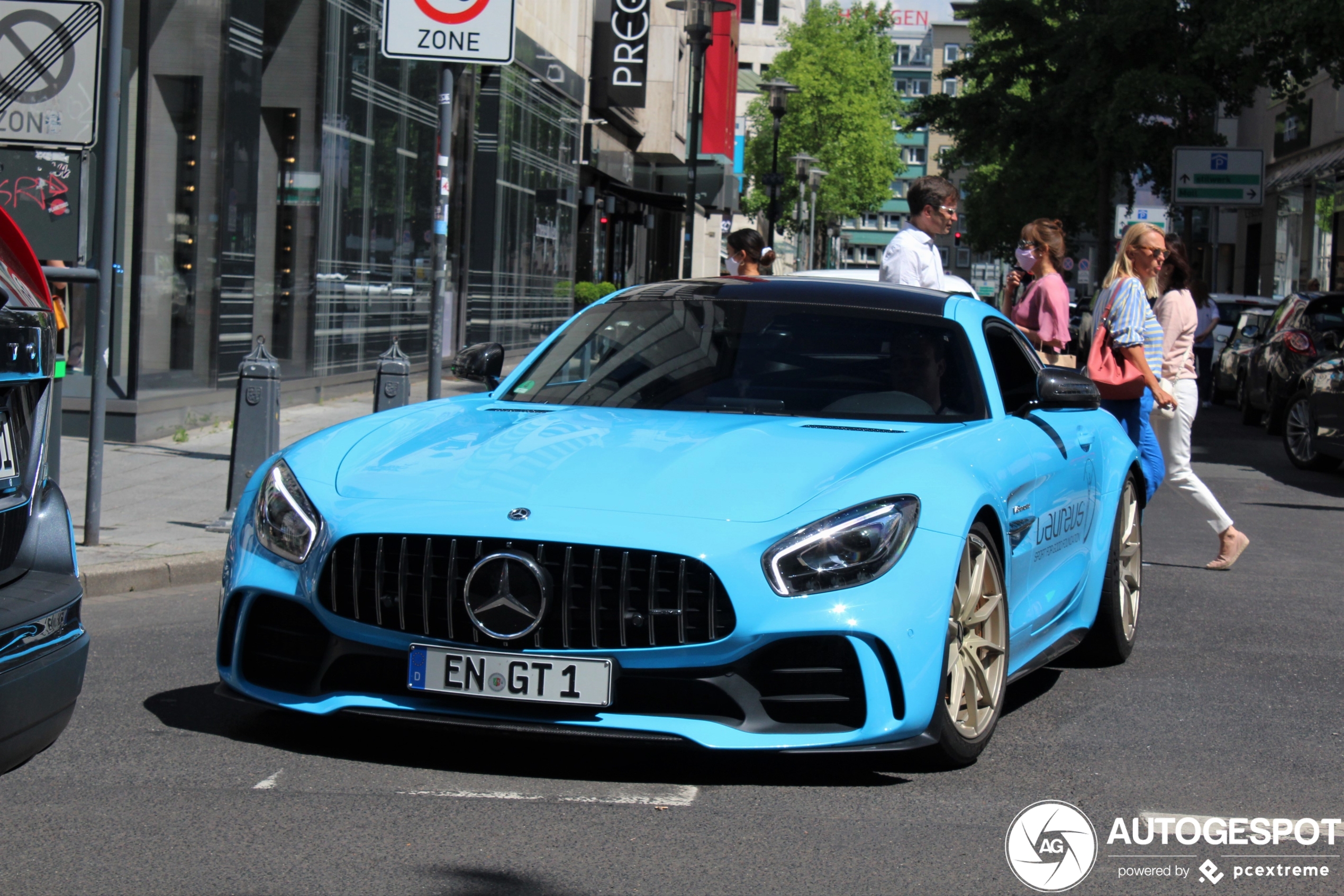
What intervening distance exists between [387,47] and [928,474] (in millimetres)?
5377

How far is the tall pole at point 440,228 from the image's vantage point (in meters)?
9.28

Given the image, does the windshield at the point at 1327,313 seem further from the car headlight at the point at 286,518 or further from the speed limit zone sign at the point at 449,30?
the car headlight at the point at 286,518

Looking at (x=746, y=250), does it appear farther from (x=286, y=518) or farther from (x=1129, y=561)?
(x=286, y=518)

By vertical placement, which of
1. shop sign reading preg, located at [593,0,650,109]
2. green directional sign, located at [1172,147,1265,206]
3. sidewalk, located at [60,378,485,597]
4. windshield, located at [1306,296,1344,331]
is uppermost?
shop sign reading preg, located at [593,0,650,109]

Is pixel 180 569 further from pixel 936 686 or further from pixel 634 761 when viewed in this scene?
pixel 936 686

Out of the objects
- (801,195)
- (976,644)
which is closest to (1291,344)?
(976,644)

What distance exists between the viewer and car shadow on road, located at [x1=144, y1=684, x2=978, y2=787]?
443 centimetres

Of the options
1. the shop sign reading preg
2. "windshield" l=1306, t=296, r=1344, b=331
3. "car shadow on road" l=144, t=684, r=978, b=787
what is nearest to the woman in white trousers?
"car shadow on road" l=144, t=684, r=978, b=787

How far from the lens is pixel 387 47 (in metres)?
8.90

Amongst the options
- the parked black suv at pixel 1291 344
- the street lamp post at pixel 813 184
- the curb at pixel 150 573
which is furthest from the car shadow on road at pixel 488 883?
the street lamp post at pixel 813 184

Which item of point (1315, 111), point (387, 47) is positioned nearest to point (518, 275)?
point (387, 47)

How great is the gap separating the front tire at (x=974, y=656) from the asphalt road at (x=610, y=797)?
0.13 meters

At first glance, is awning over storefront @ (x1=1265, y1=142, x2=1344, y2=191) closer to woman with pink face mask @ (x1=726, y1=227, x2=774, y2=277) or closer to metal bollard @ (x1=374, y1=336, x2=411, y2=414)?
woman with pink face mask @ (x1=726, y1=227, x2=774, y2=277)

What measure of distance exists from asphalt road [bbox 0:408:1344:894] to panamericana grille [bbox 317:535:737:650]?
0.42 metres
